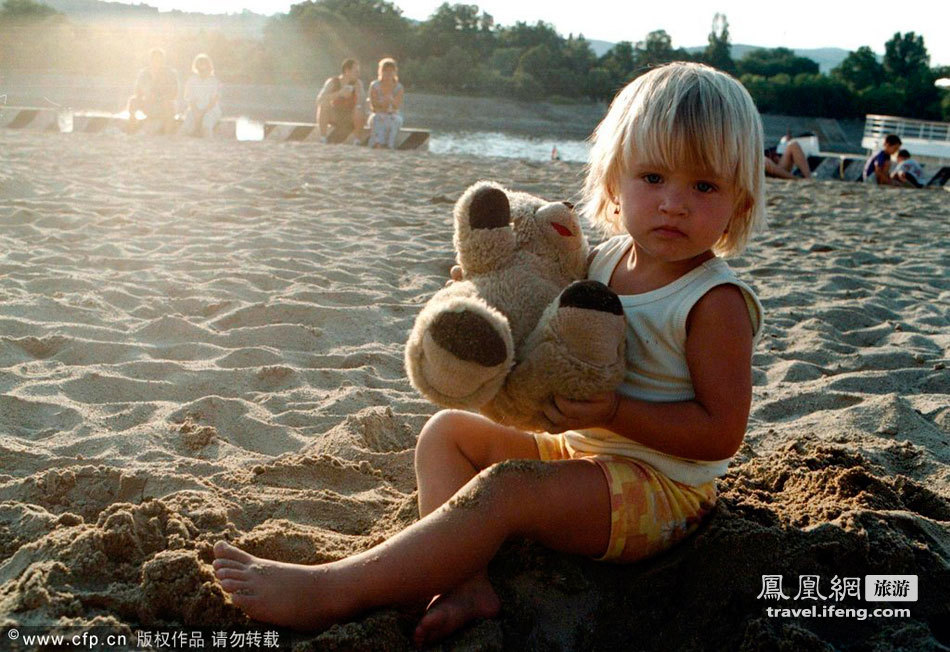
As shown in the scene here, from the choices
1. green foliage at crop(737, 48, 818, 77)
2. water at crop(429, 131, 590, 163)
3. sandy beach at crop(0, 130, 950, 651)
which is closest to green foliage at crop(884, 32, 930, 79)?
green foliage at crop(737, 48, 818, 77)

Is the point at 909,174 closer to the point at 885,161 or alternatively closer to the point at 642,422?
the point at 885,161

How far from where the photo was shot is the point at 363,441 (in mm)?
2631

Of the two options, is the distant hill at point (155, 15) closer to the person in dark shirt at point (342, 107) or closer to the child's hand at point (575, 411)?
the person in dark shirt at point (342, 107)

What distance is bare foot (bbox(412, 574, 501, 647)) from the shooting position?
1653 mm

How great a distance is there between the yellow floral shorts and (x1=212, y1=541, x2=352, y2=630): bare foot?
23.8 inches

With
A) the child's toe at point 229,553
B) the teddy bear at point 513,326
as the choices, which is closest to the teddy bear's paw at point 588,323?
the teddy bear at point 513,326

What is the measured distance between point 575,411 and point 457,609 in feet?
1.57

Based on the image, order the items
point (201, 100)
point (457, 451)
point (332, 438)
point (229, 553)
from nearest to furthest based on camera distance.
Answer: point (229, 553)
point (457, 451)
point (332, 438)
point (201, 100)

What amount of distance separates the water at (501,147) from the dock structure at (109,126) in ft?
4.27

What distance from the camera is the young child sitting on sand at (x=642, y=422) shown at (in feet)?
5.48

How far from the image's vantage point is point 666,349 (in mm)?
1828

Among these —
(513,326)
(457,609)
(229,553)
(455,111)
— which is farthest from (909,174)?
(455,111)

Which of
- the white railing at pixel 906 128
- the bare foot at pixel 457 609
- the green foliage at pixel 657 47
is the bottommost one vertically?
the bare foot at pixel 457 609

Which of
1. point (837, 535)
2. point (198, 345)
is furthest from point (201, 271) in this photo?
point (837, 535)
